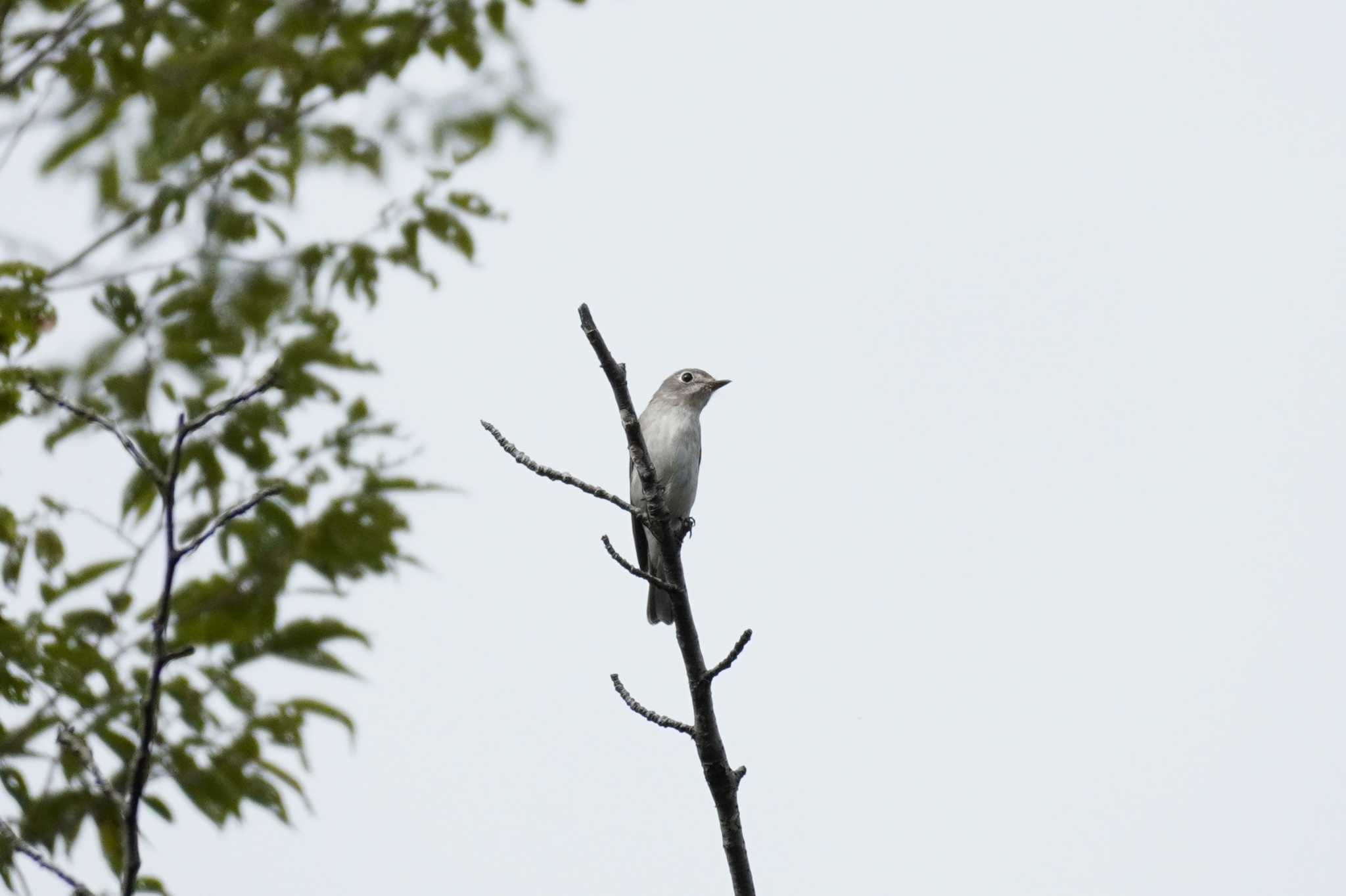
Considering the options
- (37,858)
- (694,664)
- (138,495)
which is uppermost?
(138,495)

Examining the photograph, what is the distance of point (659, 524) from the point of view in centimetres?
467

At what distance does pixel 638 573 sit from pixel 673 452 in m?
4.91

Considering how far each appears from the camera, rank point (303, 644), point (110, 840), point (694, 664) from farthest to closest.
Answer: point (303, 644) → point (110, 840) → point (694, 664)

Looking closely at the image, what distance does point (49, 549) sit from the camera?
554 cm

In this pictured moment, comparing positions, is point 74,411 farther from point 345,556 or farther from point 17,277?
point 17,277

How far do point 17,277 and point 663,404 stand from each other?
505cm

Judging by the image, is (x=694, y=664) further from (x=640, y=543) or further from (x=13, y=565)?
(x=640, y=543)

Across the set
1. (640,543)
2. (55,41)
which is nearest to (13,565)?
(55,41)

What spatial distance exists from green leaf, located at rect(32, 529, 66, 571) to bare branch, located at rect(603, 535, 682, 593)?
2345 millimetres

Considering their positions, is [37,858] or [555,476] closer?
[37,858]

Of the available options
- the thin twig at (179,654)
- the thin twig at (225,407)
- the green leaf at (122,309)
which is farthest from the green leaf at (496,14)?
the thin twig at (179,654)

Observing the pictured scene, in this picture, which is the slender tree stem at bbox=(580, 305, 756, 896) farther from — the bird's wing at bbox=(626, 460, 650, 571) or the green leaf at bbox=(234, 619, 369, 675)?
the bird's wing at bbox=(626, 460, 650, 571)

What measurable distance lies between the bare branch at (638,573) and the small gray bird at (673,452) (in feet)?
14.4

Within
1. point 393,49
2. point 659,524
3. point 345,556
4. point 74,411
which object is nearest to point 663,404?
point 393,49
